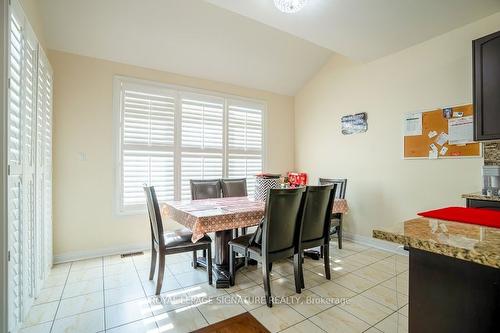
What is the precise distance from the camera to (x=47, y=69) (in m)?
2.57

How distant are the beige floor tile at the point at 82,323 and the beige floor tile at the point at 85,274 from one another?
0.72m

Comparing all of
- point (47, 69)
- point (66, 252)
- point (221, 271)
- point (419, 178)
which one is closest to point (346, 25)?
point (419, 178)

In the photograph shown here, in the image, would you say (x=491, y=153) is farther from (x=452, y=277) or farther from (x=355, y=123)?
(x=452, y=277)

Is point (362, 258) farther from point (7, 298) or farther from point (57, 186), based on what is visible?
point (57, 186)

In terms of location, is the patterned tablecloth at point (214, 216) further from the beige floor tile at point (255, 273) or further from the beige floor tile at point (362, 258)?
the beige floor tile at point (362, 258)

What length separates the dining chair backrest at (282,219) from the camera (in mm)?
2055

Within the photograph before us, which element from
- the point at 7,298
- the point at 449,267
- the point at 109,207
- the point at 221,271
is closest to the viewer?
the point at 449,267

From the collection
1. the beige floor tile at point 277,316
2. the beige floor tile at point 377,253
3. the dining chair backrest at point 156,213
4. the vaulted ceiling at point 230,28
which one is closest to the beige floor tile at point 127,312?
the dining chair backrest at point 156,213

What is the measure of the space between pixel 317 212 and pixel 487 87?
1910 mm

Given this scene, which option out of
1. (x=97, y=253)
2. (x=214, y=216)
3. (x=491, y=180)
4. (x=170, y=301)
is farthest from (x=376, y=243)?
(x=97, y=253)

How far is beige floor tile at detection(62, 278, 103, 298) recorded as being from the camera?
227 centimetres

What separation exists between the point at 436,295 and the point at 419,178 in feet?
8.72

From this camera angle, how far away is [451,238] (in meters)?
0.83

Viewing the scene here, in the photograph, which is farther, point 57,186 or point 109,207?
point 109,207
